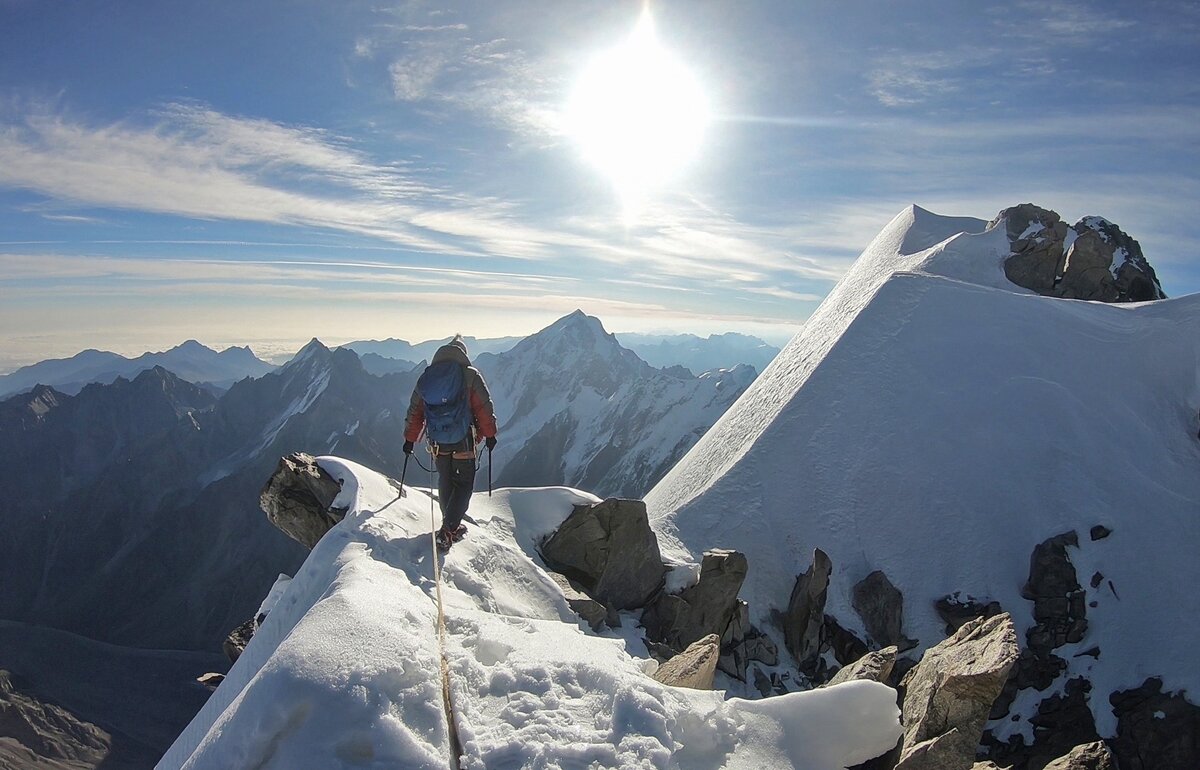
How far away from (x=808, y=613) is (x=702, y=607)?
7892 millimetres

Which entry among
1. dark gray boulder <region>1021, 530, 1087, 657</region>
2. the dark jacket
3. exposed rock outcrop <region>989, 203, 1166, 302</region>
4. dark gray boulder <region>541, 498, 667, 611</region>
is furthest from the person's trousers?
exposed rock outcrop <region>989, 203, 1166, 302</region>

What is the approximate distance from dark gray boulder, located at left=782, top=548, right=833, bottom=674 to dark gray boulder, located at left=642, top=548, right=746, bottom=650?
5.43 m

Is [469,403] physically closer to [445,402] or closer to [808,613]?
[445,402]

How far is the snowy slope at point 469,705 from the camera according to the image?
5992 millimetres

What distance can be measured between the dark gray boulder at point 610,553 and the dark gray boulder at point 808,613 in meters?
7.46

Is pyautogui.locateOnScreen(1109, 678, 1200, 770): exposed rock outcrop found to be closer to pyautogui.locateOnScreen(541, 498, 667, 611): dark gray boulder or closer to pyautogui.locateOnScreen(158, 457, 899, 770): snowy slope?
pyautogui.locateOnScreen(541, 498, 667, 611): dark gray boulder

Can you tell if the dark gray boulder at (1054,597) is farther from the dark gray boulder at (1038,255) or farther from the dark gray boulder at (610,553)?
the dark gray boulder at (1038,255)

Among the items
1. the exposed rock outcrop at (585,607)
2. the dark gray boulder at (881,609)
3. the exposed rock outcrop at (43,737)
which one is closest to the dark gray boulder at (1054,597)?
the dark gray boulder at (881,609)

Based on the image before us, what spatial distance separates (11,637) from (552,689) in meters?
172

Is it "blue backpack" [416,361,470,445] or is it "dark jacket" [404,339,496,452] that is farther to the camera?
"dark jacket" [404,339,496,452]

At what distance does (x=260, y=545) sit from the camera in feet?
616

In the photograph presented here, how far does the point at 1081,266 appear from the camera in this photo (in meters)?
47.5

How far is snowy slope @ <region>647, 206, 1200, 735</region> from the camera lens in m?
25.3

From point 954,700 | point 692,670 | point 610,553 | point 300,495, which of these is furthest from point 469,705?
point 300,495
